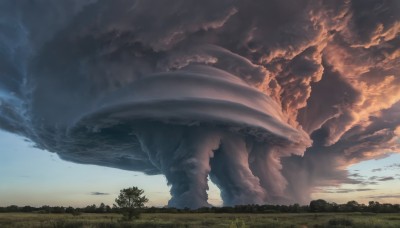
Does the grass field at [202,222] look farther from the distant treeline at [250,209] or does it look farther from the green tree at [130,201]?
the distant treeline at [250,209]

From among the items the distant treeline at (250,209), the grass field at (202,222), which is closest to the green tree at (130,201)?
the grass field at (202,222)

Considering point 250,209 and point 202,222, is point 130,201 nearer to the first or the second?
point 202,222

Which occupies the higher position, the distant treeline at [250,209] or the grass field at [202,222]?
the distant treeline at [250,209]

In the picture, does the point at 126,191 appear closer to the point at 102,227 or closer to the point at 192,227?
the point at 102,227

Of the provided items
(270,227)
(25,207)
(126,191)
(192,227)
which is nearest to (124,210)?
(126,191)

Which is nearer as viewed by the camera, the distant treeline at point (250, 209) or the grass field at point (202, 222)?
the grass field at point (202, 222)

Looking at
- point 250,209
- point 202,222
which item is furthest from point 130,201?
point 250,209

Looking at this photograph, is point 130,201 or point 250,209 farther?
point 250,209

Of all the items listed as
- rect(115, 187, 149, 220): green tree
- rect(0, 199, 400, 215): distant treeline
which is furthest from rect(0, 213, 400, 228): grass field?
rect(0, 199, 400, 215): distant treeline

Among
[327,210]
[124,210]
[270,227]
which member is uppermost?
[327,210]

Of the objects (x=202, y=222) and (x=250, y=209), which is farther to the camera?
(x=250, y=209)

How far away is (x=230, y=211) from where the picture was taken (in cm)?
16212

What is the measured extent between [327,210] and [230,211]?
4083 centimetres

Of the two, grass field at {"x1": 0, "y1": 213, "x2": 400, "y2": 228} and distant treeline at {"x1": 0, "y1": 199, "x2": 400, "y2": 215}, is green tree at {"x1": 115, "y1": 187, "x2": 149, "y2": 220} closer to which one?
grass field at {"x1": 0, "y1": 213, "x2": 400, "y2": 228}
